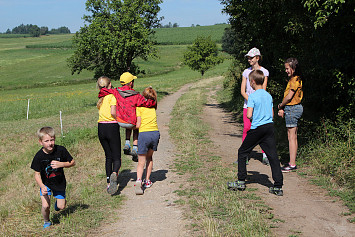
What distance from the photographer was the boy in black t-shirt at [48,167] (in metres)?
4.60

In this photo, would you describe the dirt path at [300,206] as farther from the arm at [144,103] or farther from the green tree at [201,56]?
the green tree at [201,56]

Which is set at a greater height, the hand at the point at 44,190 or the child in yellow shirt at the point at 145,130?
the child in yellow shirt at the point at 145,130

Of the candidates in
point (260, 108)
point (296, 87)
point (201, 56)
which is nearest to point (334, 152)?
point (296, 87)

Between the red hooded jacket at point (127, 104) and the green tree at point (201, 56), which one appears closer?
the red hooded jacket at point (127, 104)

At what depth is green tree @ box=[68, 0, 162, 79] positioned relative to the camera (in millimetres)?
25094

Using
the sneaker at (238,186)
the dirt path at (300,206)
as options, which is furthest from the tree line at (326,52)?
the sneaker at (238,186)

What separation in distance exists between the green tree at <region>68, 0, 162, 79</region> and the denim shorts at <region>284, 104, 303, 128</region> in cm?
1952

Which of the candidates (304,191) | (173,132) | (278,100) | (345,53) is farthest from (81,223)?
(278,100)

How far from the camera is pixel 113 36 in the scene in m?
25.1

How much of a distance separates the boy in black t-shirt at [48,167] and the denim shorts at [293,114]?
412cm

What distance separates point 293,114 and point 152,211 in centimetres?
335

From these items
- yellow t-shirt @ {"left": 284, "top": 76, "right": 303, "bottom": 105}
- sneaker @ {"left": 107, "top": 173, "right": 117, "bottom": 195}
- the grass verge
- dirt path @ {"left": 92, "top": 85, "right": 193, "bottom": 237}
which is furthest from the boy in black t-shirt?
yellow t-shirt @ {"left": 284, "top": 76, "right": 303, "bottom": 105}

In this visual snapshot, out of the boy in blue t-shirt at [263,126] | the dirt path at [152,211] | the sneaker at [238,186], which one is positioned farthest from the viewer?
the sneaker at [238,186]

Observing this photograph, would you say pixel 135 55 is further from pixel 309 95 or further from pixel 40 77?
pixel 40 77
